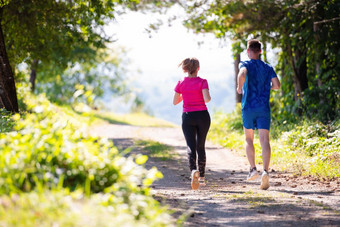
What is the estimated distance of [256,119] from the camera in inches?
276

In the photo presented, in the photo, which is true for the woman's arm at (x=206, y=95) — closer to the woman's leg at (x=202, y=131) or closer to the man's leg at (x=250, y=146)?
the woman's leg at (x=202, y=131)

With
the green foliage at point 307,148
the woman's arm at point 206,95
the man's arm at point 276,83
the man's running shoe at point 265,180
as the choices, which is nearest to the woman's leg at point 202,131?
the woman's arm at point 206,95

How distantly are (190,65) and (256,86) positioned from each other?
1065 millimetres

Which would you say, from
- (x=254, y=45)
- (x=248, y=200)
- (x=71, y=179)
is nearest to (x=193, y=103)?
(x=254, y=45)

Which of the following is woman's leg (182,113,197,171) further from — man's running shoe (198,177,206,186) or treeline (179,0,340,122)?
treeline (179,0,340,122)

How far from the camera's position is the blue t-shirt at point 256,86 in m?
6.96

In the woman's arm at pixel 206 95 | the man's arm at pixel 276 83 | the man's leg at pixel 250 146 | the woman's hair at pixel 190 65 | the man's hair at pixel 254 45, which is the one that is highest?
the man's hair at pixel 254 45

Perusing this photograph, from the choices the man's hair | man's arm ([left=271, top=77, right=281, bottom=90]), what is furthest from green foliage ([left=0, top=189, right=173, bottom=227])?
the man's hair

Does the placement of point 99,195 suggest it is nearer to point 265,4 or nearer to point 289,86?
point 265,4

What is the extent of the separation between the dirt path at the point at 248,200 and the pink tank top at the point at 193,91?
1291mm

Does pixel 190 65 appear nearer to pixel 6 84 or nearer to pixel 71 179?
pixel 71 179

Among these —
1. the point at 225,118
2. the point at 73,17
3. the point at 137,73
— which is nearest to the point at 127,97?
the point at 137,73

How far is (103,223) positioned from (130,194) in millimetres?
772

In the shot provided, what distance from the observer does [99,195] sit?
3400 mm
